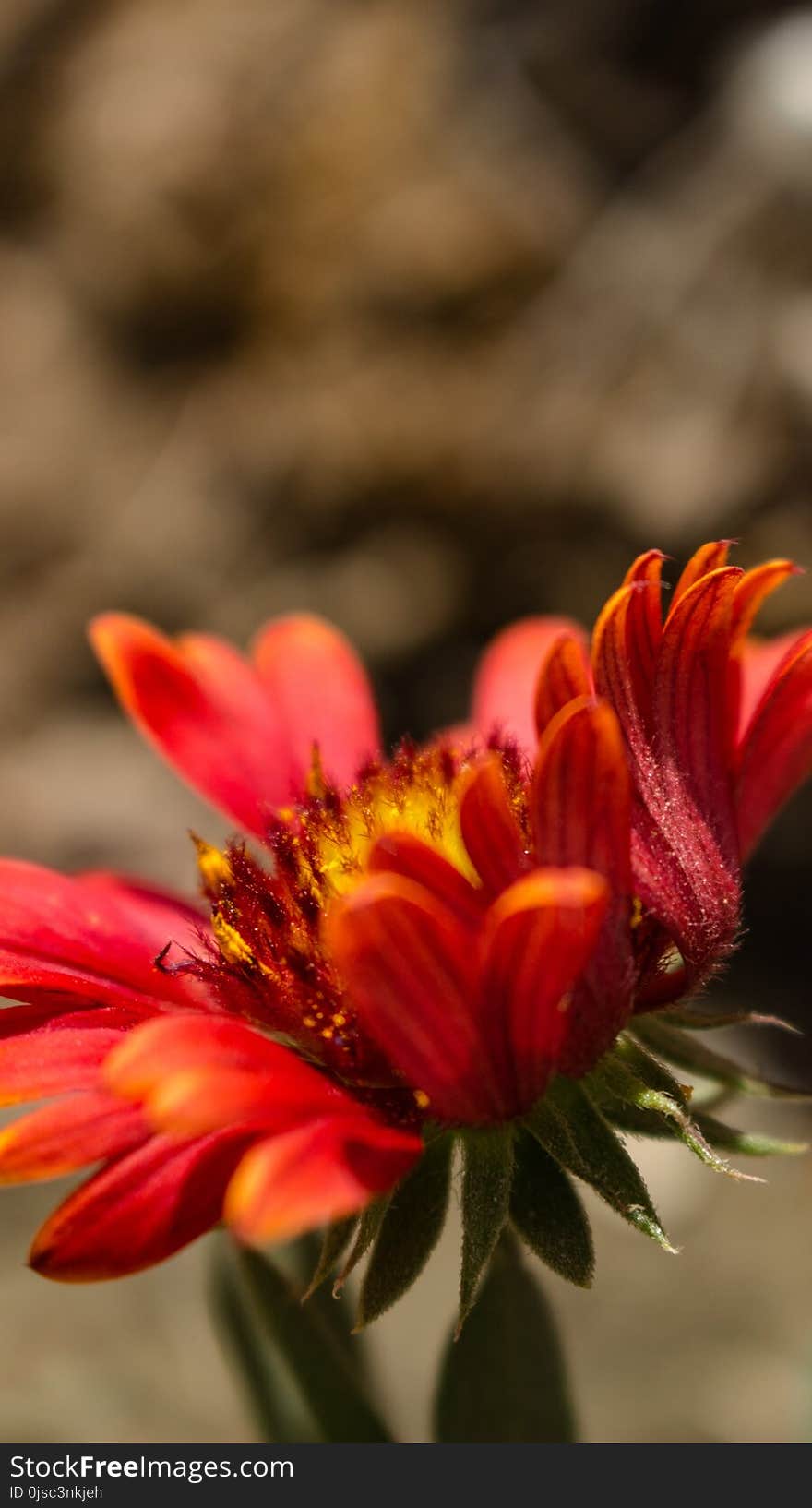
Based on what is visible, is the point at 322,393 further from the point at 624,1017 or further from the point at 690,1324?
the point at 624,1017

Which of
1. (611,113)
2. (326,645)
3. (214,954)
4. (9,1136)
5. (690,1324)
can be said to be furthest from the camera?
(611,113)

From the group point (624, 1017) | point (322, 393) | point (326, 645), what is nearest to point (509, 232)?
point (322, 393)

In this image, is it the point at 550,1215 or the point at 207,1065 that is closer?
the point at 207,1065

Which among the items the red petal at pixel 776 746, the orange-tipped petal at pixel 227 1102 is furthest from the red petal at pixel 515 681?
the orange-tipped petal at pixel 227 1102

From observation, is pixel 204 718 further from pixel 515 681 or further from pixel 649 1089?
pixel 649 1089

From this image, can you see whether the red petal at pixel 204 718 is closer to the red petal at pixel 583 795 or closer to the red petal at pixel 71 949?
the red petal at pixel 71 949

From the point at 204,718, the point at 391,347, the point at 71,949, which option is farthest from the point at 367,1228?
the point at 391,347
